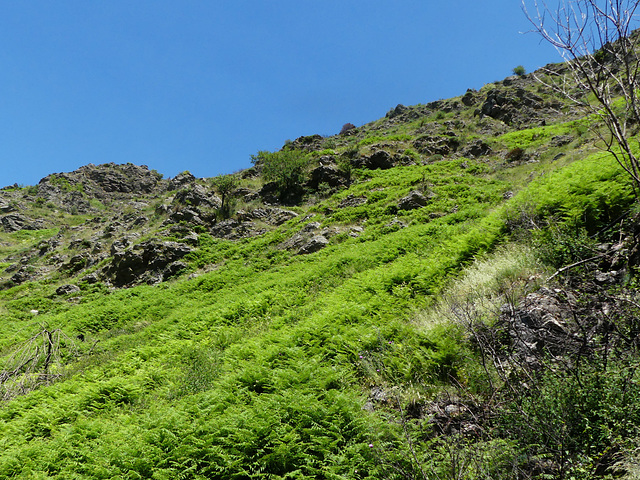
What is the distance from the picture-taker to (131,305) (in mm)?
15547

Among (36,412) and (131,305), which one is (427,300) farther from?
(131,305)

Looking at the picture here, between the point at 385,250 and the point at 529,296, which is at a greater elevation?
the point at 385,250

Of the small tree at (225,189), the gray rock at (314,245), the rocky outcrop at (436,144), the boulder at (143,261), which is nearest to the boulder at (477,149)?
the rocky outcrop at (436,144)

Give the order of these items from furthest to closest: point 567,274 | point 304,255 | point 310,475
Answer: point 304,255
point 567,274
point 310,475

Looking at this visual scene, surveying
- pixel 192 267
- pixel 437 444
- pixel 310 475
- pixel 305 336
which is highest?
pixel 192 267

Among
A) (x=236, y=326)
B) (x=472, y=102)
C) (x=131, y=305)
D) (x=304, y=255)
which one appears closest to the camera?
(x=236, y=326)

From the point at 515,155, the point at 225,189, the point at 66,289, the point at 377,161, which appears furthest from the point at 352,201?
the point at 66,289

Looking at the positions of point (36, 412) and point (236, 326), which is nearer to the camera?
point (36, 412)

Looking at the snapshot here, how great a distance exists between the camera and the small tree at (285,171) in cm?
2853

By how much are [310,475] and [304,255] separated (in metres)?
14.0

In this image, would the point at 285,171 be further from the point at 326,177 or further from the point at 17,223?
the point at 17,223

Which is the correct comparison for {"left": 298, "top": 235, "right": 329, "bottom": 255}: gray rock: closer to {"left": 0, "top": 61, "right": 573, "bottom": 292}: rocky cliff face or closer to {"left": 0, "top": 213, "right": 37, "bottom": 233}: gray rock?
{"left": 0, "top": 61, "right": 573, "bottom": 292}: rocky cliff face

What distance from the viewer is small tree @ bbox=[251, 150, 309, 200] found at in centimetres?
2853

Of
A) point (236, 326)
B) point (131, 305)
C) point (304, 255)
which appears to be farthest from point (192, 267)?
point (236, 326)
